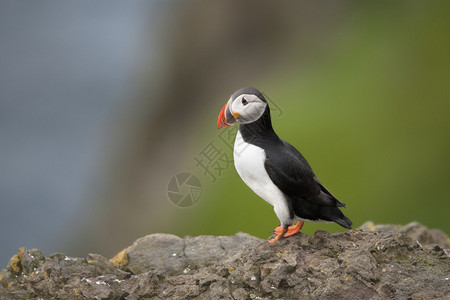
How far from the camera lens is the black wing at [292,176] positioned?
4523 mm

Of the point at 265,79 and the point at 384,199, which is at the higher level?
the point at 265,79

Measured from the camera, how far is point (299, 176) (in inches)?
180

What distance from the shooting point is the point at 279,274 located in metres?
4.22

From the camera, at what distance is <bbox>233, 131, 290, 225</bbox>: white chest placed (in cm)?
456

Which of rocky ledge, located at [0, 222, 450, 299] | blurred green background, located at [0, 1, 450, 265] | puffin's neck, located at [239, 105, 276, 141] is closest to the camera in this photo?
rocky ledge, located at [0, 222, 450, 299]

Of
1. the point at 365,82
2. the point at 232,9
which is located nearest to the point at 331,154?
the point at 365,82

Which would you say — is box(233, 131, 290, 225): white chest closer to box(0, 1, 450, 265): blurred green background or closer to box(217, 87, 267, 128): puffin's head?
box(217, 87, 267, 128): puffin's head

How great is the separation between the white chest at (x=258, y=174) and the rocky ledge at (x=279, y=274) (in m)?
0.34

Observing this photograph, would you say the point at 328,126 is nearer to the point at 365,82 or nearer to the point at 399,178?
the point at 365,82

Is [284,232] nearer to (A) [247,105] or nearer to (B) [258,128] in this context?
(B) [258,128]

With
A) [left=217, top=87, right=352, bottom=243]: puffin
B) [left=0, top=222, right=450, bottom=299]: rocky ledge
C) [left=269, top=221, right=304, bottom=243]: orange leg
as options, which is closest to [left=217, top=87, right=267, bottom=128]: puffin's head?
[left=217, top=87, right=352, bottom=243]: puffin

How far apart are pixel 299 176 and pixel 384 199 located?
492 cm

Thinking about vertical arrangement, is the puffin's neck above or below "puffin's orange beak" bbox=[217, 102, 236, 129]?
below

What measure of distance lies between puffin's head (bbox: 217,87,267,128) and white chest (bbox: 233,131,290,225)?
237mm
